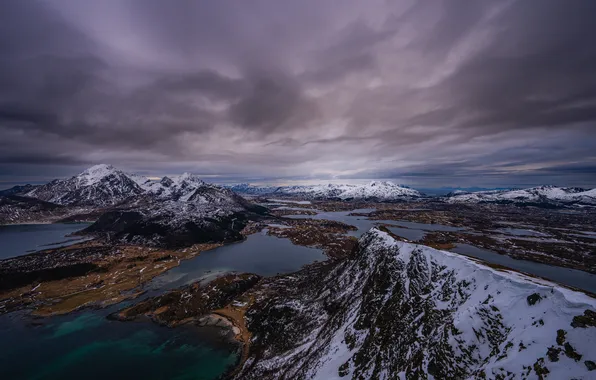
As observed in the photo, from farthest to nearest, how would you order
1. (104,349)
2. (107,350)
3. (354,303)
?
1. (104,349)
2. (107,350)
3. (354,303)

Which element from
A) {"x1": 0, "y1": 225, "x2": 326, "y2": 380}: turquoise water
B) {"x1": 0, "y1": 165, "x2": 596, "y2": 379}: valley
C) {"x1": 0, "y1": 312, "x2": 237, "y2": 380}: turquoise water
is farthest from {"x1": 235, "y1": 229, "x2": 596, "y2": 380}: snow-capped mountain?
{"x1": 0, "y1": 312, "x2": 237, "y2": 380}: turquoise water

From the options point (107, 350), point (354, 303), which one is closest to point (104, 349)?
point (107, 350)

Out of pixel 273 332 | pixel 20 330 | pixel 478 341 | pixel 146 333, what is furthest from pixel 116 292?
pixel 478 341

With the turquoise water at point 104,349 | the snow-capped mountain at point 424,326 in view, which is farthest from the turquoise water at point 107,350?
the snow-capped mountain at point 424,326

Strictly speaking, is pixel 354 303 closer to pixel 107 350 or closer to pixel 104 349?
pixel 107 350

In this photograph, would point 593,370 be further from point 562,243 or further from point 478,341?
point 562,243

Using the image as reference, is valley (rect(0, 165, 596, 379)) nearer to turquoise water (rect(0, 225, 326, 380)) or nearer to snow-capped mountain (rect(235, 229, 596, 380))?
snow-capped mountain (rect(235, 229, 596, 380))
